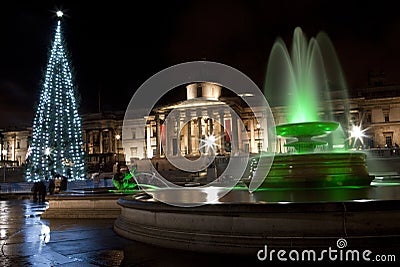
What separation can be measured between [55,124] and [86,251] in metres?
29.3

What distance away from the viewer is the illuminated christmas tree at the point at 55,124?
33.2 metres

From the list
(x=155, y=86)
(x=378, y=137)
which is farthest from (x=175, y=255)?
(x=155, y=86)

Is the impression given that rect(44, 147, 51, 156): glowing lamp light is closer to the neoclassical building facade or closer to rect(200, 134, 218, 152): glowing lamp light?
the neoclassical building facade

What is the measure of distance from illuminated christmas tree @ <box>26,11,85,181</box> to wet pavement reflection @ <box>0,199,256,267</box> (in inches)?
988

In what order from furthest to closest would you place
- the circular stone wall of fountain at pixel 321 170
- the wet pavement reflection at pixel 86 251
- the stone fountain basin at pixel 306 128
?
the stone fountain basin at pixel 306 128 < the circular stone wall of fountain at pixel 321 170 < the wet pavement reflection at pixel 86 251

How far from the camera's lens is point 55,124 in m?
33.8

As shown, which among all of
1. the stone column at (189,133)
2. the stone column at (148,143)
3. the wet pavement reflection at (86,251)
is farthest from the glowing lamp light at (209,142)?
the wet pavement reflection at (86,251)

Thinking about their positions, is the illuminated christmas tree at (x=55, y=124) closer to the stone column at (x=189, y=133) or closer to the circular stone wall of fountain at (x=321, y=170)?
the circular stone wall of fountain at (x=321, y=170)

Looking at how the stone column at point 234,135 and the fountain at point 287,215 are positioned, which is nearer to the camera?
the fountain at point 287,215

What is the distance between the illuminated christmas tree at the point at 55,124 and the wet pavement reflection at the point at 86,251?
25086mm

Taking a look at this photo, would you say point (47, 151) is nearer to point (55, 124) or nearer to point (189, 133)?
point (55, 124)

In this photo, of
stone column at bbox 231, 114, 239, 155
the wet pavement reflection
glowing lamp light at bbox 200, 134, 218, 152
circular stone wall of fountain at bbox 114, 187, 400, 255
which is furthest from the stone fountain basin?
glowing lamp light at bbox 200, 134, 218, 152

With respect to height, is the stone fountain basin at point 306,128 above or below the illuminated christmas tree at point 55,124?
below

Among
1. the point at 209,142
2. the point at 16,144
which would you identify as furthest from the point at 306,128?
the point at 16,144
